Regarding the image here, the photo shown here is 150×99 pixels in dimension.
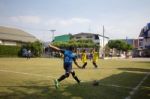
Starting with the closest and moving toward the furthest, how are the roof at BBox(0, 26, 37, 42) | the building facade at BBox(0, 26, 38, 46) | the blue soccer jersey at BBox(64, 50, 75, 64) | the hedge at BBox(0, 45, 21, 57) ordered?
the blue soccer jersey at BBox(64, 50, 75, 64) → the hedge at BBox(0, 45, 21, 57) → the building facade at BBox(0, 26, 38, 46) → the roof at BBox(0, 26, 37, 42)

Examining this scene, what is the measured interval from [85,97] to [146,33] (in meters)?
10.6

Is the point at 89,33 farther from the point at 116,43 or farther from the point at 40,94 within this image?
the point at 40,94

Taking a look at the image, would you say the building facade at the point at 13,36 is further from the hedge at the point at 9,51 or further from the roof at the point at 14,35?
the hedge at the point at 9,51

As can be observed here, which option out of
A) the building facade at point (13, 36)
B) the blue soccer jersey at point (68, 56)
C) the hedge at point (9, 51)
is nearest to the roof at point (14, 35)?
the building facade at point (13, 36)

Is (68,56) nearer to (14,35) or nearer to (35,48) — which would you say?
(35,48)

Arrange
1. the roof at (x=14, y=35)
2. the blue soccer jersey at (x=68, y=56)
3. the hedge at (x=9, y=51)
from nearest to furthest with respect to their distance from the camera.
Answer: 1. the blue soccer jersey at (x=68, y=56)
2. the hedge at (x=9, y=51)
3. the roof at (x=14, y=35)

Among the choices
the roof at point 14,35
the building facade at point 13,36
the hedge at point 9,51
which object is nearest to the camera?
the hedge at point 9,51

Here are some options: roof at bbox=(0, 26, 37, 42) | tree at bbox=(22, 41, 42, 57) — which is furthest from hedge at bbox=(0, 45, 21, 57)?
roof at bbox=(0, 26, 37, 42)

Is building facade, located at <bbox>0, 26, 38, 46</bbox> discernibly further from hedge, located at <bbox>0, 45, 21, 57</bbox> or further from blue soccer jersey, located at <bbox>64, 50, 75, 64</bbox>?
blue soccer jersey, located at <bbox>64, 50, 75, 64</bbox>

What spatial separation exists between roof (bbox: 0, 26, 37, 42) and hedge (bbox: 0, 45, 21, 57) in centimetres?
936

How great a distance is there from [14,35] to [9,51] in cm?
1726

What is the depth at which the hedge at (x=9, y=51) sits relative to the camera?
163ft

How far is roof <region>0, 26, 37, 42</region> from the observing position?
207ft

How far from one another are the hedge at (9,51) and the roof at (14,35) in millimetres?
9355
